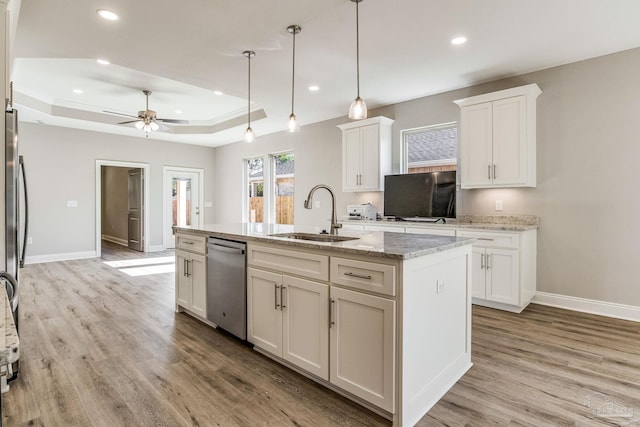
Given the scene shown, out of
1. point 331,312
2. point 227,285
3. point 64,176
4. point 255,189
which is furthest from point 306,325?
point 64,176

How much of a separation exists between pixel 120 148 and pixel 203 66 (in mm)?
4724

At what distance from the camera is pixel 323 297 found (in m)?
2.04

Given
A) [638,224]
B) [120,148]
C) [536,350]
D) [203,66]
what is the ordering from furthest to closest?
[120,148], [203,66], [638,224], [536,350]

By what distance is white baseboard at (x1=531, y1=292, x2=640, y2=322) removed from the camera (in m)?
3.35

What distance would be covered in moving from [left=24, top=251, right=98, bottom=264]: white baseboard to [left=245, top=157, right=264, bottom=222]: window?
10.9ft

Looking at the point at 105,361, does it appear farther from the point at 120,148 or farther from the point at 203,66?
the point at 120,148

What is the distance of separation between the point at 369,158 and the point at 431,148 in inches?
34.5

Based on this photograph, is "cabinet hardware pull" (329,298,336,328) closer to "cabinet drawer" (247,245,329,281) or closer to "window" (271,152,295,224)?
"cabinet drawer" (247,245,329,281)

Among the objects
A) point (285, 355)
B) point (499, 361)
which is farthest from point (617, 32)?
point (285, 355)

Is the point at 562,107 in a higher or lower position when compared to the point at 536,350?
higher

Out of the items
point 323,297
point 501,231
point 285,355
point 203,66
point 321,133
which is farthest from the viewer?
point 321,133

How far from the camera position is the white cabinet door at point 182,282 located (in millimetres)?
3390

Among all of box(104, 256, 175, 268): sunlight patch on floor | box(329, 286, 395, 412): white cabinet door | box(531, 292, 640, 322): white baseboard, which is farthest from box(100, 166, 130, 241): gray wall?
box(531, 292, 640, 322): white baseboard

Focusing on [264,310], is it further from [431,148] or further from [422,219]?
[431,148]
